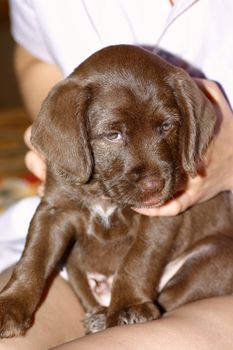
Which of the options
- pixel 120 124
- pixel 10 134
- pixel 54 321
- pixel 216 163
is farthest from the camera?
pixel 10 134

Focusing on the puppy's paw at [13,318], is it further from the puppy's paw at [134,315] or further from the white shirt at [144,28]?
the white shirt at [144,28]

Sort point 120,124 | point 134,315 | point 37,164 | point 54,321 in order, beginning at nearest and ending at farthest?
1. point 120,124
2. point 134,315
3. point 54,321
4. point 37,164

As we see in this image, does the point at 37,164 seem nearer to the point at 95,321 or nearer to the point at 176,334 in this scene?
the point at 95,321

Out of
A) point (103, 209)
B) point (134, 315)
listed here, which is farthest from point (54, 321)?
point (103, 209)

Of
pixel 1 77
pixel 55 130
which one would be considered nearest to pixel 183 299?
pixel 55 130

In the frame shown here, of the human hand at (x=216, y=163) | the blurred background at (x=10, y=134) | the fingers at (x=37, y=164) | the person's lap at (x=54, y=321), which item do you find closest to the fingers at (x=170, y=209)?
the human hand at (x=216, y=163)

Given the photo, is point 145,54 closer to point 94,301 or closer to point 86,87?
point 86,87

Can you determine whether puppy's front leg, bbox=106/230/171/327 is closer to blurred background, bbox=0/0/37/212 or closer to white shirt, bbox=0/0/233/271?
white shirt, bbox=0/0/233/271
